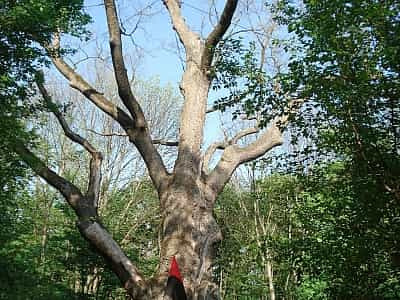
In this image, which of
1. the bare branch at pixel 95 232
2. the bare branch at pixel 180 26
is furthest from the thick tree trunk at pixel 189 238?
the bare branch at pixel 180 26

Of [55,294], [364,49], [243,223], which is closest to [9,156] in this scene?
[364,49]

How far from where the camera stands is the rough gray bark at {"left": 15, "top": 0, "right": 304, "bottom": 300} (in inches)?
219

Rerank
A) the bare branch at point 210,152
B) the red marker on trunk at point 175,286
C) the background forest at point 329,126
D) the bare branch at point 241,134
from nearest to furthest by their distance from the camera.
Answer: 1. the background forest at point 329,126
2. the red marker on trunk at point 175,286
3. the bare branch at point 210,152
4. the bare branch at point 241,134

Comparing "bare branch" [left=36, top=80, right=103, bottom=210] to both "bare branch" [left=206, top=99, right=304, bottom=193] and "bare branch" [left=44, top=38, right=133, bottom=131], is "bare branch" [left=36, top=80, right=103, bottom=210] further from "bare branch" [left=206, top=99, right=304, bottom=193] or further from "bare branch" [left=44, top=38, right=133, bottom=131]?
"bare branch" [left=206, top=99, right=304, bottom=193]

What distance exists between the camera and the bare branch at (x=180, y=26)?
23.6 ft

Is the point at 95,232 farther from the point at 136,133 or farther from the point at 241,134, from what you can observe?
the point at 241,134

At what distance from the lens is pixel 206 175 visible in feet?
21.3

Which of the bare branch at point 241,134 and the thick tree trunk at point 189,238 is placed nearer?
the thick tree trunk at point 189,238

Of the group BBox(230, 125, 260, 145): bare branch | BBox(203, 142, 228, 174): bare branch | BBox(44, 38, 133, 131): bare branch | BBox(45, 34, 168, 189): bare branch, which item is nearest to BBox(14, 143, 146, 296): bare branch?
BBox(45, 34, 168, 189): bare branch

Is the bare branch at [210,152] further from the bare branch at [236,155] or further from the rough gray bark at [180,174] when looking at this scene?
the bare branch at [236,155]

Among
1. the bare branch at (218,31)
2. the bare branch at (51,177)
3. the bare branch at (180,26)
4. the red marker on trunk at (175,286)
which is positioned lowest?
the red marker on trunk at (175,286)

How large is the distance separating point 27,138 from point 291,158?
Result: 3808mm

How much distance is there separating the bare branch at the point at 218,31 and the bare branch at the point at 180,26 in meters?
0.53

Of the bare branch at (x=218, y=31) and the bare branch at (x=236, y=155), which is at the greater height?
the bare branch at (x=218, y=31)
